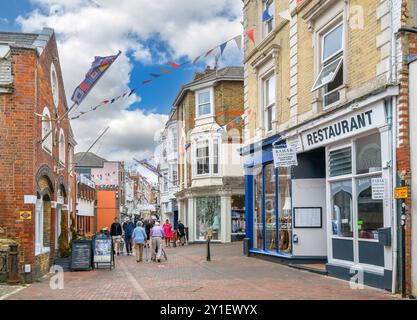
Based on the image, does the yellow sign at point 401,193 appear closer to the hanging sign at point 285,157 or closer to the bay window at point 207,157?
the hanging sign at point 285,157

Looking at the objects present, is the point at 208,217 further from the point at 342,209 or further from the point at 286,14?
the point at 342,209

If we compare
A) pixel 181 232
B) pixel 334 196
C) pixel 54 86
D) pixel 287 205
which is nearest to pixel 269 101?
pixel 287 205

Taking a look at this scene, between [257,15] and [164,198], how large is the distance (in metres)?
33.1

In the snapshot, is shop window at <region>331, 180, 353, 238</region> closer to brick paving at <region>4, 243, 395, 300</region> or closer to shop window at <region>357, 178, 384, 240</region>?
shop window at <region>357, 178, 384, 240</region>

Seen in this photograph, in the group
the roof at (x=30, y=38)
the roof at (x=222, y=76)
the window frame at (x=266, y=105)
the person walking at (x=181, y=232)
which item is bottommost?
the person walking at (x=181, y=232)

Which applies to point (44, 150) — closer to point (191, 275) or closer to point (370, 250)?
point (191, 275)

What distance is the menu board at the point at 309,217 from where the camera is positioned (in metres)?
15.8

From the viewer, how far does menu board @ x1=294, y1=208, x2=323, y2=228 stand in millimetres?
15781

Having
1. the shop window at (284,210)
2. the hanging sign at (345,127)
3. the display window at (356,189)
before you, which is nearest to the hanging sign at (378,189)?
the display window at (356,189)

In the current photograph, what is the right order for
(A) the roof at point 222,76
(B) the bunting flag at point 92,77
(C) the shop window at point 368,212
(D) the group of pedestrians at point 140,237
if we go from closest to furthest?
(C) the shop window at point 368,212 → (B) the bunting flag at point 92,77 → (D) the group of pedestrians at point 140,237 → (A) the roof at point 222,76

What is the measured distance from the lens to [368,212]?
1198 cm

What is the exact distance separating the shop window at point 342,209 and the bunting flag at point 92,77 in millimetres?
6839

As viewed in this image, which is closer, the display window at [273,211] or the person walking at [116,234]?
the display window at [273,211]
